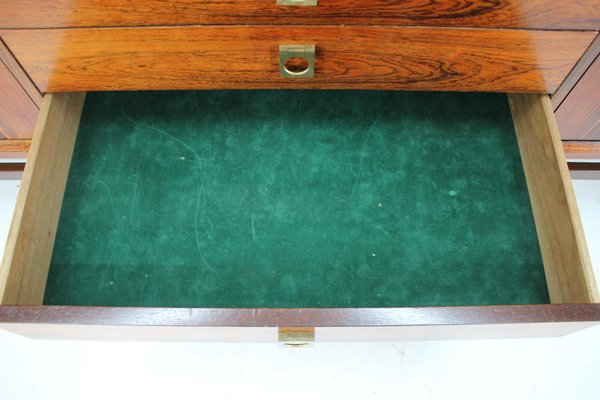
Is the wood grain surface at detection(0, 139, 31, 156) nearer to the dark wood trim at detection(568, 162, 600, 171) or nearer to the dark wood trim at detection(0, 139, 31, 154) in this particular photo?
the dark wood trim at detection(0, 139, 31, 154)

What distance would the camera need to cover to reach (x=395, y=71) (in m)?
0.85

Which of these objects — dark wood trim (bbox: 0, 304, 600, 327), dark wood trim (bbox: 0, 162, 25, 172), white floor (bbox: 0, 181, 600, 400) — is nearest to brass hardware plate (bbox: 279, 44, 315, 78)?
dark wood trim (bbox: 0, 304, 600, 327)

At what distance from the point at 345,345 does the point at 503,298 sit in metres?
0.42

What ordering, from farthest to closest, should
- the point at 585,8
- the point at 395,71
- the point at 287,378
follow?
the point at 287,378, the point at 395,71, the point at 585,8

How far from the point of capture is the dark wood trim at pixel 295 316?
672mm

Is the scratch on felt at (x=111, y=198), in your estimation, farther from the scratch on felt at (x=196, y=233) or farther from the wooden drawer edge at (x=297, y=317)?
the wooden drawer edge at (x=297, y=317)

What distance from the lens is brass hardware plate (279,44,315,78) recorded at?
30.9 inches

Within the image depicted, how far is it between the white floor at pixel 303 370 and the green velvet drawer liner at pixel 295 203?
0.36 m

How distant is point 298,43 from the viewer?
78 cm

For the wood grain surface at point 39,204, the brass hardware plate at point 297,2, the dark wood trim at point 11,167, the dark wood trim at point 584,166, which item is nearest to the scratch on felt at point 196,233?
the wood grain surface at point 39,204

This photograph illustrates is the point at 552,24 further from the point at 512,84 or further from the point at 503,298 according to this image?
the point at 503,298

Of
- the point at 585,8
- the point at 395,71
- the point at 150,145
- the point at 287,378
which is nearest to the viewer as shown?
the point at 585,8

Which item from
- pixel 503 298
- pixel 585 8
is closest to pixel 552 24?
pixel 585 8

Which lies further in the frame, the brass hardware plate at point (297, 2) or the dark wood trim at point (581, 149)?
the dark wood trim at point (581, 149)
